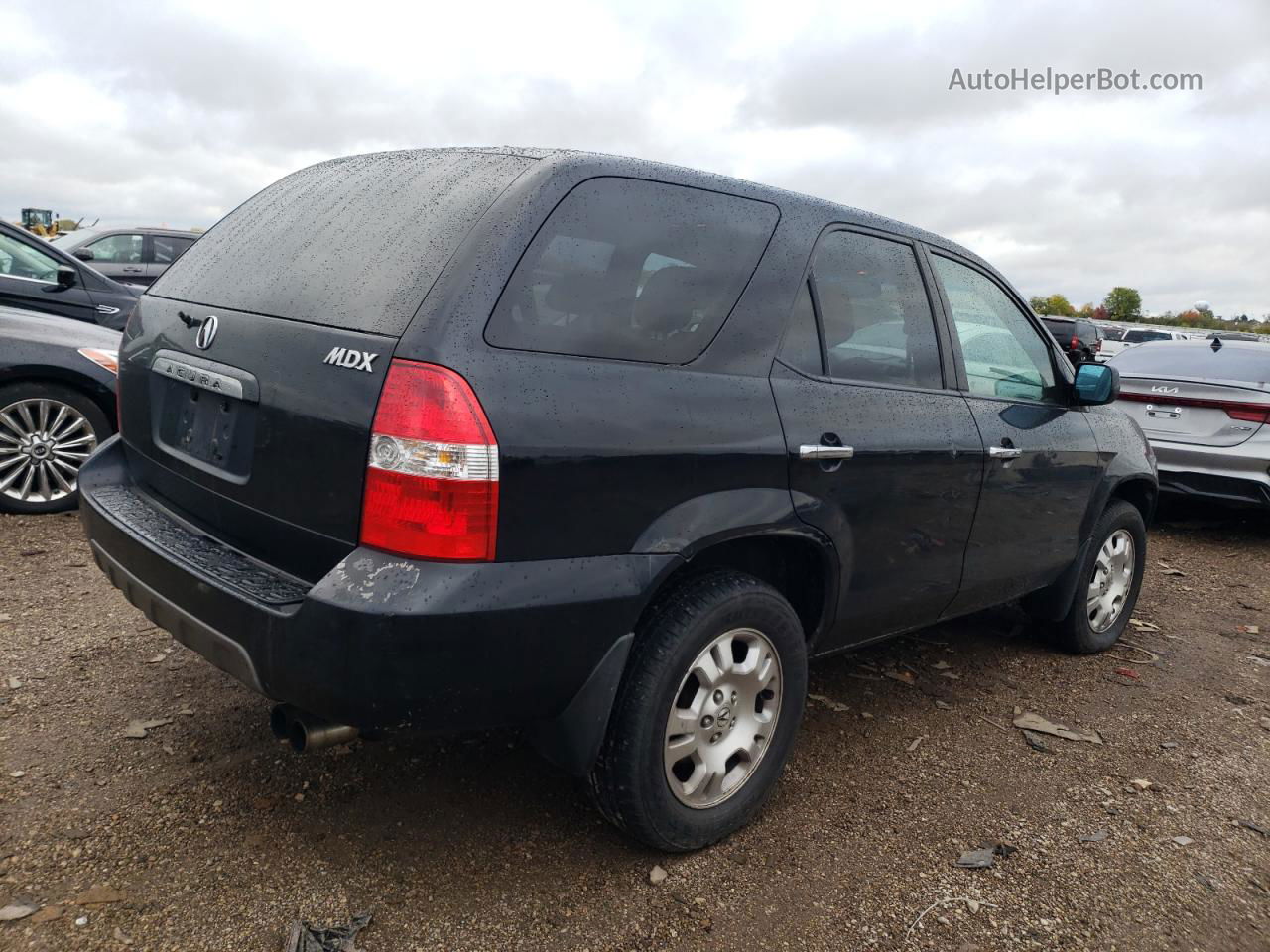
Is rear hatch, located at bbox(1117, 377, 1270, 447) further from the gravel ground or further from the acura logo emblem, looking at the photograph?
the acura logo emblem

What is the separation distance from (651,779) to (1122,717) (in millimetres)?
2425

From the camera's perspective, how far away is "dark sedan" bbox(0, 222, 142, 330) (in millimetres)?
6848

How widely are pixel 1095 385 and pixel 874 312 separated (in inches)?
52.8

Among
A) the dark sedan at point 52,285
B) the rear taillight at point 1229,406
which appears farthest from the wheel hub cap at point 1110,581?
the dark sedan at point 52,285

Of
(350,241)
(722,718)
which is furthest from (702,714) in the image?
(350,241)

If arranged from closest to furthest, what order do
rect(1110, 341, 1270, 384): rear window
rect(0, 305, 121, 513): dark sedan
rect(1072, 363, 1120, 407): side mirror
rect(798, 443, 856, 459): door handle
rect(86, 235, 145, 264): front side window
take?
rect(798, 443, 856, 459): door handle → rect(1072, 363, 1120, 407): side mirror → rect(0, 305, 121, 513): dark sedan → rect(1110, 341, 1270, 384): rear window → rect(86, 235, 145, 264): front side window

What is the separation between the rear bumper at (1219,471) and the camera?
6793 millimetres

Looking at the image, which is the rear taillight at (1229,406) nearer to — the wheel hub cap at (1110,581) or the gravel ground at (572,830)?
the wheel hub cap at (1110,581)

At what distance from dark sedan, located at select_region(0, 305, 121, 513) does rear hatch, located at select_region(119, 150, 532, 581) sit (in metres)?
2.73

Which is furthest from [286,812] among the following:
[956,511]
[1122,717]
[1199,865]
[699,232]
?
[1122,717]

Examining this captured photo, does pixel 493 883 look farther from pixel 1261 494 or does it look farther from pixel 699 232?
pixel 1261 494

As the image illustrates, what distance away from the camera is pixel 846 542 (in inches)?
116

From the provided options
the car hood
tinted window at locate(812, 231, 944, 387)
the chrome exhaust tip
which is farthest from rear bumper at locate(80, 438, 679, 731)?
the car hood

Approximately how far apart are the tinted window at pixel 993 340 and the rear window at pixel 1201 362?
3858 millimetres
